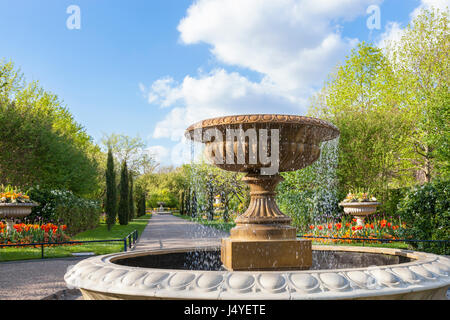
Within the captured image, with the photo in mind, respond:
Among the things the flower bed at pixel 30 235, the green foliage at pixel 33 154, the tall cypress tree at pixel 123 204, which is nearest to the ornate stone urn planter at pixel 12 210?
the flower bed at pixel 30 235

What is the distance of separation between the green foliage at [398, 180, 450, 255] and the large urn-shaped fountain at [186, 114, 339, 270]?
6.78m

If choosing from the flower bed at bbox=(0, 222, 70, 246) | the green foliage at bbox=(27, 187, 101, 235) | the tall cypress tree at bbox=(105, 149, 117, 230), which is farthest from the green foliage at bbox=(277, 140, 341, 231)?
the tall cypress tree at bbox=(105, 149, 117, 230)

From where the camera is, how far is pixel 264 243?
4473mm

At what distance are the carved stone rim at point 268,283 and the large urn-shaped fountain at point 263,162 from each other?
1.18m

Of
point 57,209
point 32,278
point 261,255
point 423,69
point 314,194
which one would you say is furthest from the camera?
point 423,69

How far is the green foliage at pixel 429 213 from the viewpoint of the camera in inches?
392

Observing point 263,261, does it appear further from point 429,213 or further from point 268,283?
point 429,213

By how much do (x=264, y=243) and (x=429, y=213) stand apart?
7831mm

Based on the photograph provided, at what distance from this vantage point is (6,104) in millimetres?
20375

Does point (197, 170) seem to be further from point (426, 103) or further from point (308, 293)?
point (308, 293)

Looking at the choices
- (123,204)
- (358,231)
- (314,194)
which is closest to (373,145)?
(314,194)

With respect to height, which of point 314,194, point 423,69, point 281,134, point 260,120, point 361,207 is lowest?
point 361,207

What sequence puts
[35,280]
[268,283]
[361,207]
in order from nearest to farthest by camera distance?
[268,283] → [35,280] → [361,207]

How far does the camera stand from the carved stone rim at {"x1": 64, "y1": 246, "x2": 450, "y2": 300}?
304 cm
